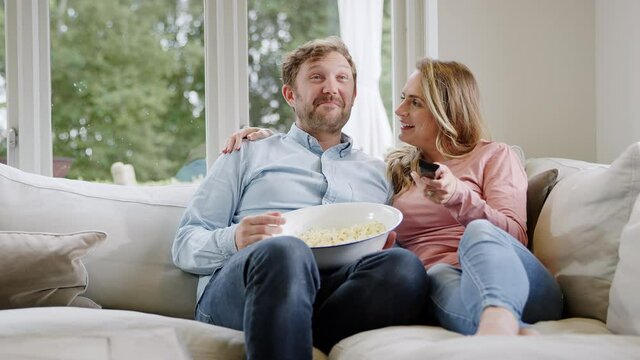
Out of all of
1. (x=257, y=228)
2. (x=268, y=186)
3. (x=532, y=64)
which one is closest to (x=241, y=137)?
(x=268, y=186)

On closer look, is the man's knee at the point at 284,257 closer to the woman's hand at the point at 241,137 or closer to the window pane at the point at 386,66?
the woman's hand at the point at 241,137

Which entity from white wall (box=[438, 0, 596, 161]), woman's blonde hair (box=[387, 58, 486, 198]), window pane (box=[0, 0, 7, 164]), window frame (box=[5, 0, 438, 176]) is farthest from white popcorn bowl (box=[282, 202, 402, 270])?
window pane (box=[0, 0, 7, 164])

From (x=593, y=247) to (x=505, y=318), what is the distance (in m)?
0.49

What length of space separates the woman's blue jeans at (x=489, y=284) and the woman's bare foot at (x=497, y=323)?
2 cm

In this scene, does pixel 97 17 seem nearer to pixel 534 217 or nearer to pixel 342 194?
pixel 342 194

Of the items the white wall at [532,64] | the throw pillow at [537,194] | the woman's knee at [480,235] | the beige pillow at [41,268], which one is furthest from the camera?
the white wall at [532,64]

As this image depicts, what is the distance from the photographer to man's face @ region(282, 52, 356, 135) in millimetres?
2252

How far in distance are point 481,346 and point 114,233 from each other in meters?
1.24

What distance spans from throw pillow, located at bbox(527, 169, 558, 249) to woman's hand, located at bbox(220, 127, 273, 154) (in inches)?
30.6

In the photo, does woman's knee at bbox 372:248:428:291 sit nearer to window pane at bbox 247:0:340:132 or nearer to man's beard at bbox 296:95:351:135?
man's beard at bbox 296:95:351:135

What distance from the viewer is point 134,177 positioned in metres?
2.99

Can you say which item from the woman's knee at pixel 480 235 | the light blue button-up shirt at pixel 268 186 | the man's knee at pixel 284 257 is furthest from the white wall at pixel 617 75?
the man's knee at pixel 284 257

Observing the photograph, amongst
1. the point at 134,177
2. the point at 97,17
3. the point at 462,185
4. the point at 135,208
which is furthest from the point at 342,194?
the point at 97,17

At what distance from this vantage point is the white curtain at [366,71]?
3145mm
